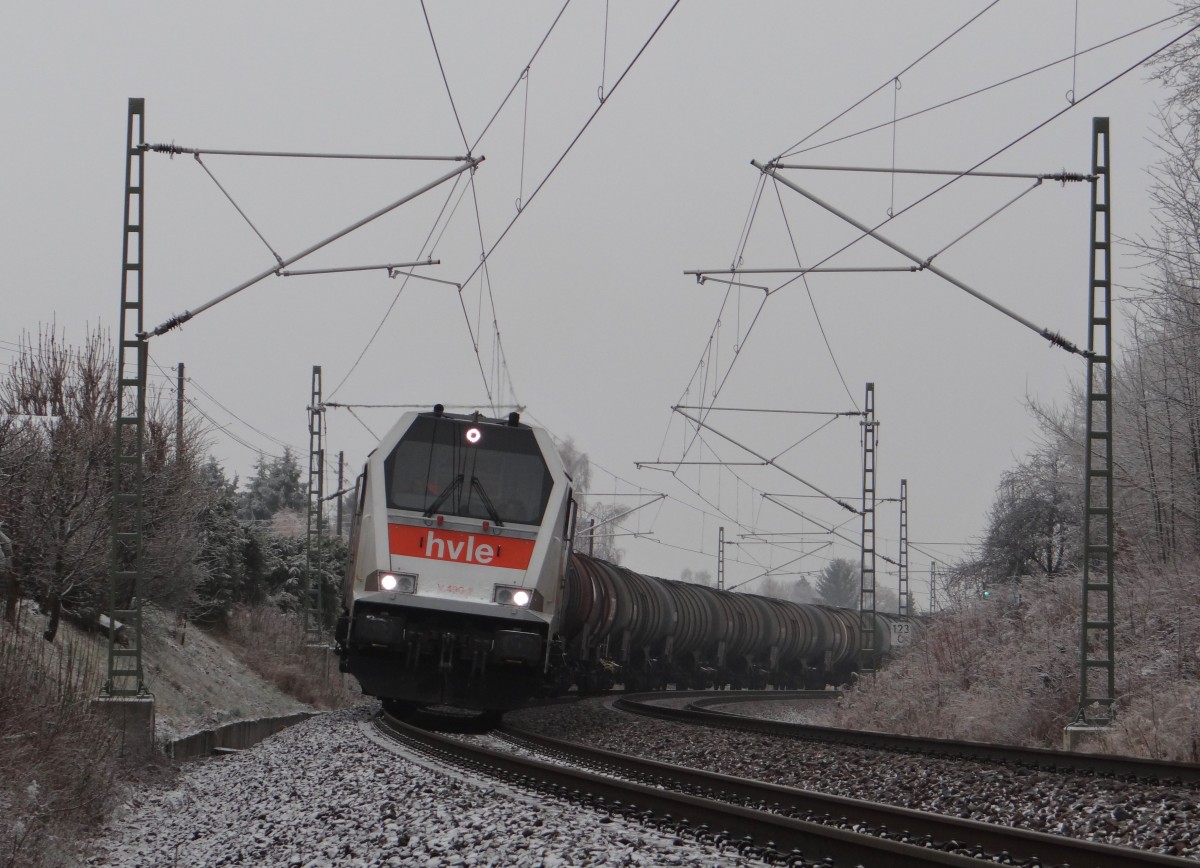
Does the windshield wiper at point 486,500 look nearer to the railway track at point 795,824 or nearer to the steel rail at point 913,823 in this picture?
the railway track at point 795,824

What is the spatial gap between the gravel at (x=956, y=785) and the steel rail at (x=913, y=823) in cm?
90

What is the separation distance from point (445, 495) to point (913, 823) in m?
7.68

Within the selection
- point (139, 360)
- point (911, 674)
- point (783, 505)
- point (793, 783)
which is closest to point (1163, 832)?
point (793, 783)

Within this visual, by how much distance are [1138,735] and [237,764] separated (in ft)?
29.3

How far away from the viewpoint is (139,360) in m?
13.4

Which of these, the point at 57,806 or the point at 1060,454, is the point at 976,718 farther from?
the point at 1060,454

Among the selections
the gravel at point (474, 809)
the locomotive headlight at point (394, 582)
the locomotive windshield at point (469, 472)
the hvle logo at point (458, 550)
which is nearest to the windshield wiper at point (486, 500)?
the locomotive windshield at point (469, 472)

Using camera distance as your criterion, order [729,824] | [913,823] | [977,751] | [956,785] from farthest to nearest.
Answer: [977,751], [956,785], [913,823], [729,824]

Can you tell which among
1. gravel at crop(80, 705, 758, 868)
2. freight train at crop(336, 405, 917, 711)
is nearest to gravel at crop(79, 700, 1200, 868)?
gravel at crop(80, 705, 758, 868)

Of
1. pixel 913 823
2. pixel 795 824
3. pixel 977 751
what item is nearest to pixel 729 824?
pixel 795 824

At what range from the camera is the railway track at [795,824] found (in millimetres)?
5848

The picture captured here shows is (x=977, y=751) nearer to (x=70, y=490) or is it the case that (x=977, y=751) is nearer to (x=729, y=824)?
(x=729, y=824)

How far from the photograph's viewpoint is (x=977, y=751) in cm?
1235

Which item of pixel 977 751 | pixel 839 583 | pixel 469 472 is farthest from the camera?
pixel 839 583
